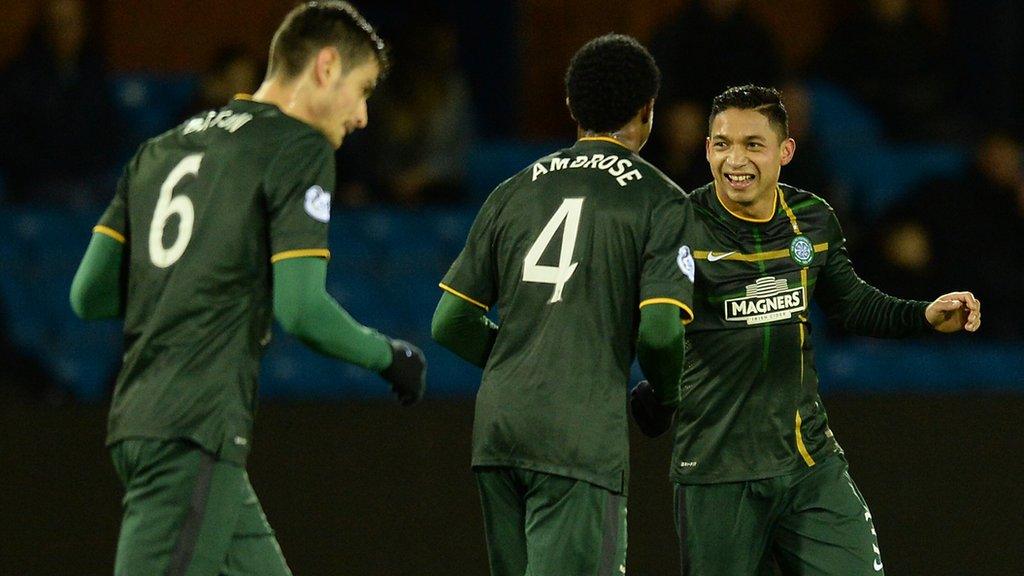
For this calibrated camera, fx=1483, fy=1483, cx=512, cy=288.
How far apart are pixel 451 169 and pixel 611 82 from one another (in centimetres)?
463

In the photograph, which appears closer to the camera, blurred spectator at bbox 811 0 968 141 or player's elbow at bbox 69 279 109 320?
player's elbow at bbox 69 279 109 320

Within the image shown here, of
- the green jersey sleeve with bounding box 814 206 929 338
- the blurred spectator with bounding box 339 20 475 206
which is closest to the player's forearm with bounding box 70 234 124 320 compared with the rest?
the green jersey sleeve with bounding box 814 206 929 338

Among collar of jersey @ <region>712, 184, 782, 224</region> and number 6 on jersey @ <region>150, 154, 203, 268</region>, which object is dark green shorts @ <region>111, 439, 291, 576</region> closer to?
number 6 on jersey @ <region>150, 154, 203, 268</region>

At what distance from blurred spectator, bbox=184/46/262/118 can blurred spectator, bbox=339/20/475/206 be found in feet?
2.62

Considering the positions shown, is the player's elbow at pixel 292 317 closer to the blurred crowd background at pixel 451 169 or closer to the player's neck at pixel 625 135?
the player's neck at pixel 625 135

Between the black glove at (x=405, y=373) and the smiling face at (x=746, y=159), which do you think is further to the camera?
the smiling face at (x=746, y=159)

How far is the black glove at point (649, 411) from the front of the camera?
3.91 m

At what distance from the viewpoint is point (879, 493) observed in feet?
20.3

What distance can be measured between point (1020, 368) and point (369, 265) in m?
3.39


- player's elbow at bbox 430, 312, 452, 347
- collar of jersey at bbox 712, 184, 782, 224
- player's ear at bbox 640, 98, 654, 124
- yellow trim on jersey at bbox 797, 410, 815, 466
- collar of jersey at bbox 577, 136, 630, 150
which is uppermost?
player's ear at bbox 640, 98, 654, 124

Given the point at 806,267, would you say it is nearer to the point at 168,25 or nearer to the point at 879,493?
the point at 879,493

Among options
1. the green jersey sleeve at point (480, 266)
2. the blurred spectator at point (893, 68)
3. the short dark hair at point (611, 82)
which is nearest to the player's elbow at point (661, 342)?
the green jersey sleeve at point (480, 266)

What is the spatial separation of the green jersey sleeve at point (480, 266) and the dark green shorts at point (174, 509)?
0.85 meters

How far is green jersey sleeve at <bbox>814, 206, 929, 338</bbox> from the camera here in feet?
14.6
